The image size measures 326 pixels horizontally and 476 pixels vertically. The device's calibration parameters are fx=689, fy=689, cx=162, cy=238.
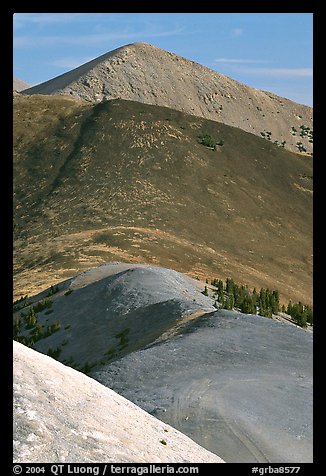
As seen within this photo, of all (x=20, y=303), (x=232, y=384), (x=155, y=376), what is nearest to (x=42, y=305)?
(x=20, y=303)

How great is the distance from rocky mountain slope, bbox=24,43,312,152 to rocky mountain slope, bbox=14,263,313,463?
341 feet

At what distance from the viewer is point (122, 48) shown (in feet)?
504

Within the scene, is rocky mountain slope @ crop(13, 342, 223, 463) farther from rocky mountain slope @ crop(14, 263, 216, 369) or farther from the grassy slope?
the grassy slope

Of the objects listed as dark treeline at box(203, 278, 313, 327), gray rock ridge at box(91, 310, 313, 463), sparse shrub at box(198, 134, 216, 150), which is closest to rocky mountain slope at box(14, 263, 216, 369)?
dark treeline at box(203, 278, 313, 327)

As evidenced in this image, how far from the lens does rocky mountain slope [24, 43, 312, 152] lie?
139125 millimetres

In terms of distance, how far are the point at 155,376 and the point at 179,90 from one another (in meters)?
128

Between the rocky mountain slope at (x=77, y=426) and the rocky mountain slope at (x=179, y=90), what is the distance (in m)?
122

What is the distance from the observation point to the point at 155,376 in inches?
891

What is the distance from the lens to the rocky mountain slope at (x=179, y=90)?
456 ft

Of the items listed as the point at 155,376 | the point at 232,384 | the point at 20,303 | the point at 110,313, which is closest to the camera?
the point at 232,384

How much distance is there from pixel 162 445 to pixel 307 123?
148m

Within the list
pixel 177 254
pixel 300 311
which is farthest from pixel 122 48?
pixel 300 311

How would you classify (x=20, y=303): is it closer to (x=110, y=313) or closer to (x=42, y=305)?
(x=42, y=305)
